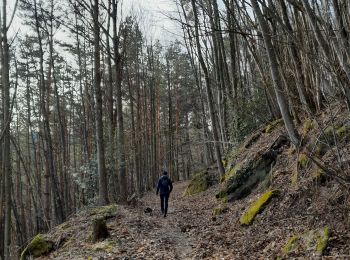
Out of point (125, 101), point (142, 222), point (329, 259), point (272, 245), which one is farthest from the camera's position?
point (125, 101)

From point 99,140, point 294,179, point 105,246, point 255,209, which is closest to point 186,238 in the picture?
point 255,209

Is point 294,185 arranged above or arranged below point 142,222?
above

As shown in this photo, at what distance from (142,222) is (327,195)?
5309mm

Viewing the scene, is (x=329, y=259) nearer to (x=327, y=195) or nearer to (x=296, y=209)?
(x=327, y=195)

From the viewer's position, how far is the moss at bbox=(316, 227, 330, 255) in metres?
4.62

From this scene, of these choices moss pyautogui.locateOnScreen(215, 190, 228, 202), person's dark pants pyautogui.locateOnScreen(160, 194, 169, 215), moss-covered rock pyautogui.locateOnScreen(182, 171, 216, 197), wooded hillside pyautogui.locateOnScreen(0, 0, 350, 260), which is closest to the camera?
wooded hillside pyautogui.locateOnScreen(0, 0, 350, 260)

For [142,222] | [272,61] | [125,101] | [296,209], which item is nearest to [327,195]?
[296,209]

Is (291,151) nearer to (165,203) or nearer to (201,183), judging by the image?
(165,203)

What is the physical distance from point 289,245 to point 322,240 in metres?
0.54

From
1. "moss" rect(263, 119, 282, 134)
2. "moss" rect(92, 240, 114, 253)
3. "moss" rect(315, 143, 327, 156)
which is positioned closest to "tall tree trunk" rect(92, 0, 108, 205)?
"moss" rect(92, 240, 114, 253)

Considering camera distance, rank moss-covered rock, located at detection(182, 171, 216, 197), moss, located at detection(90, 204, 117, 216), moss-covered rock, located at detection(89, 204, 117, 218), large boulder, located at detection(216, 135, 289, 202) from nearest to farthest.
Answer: large boulder, located at detection(216, 135, 289, 202) → moss-covered rock, located at detection(89, 204, 117, 218) → moss, located at detection(90, 204, 117, 216) → moss-covered rock, located at detection(182, 171, 216, 197)

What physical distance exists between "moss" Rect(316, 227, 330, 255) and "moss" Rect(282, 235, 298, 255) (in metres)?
0.39

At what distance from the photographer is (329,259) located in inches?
172

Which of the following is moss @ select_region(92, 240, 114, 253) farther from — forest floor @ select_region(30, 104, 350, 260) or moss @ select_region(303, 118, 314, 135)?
moss @ select_region(303, 118, 314, 135)
